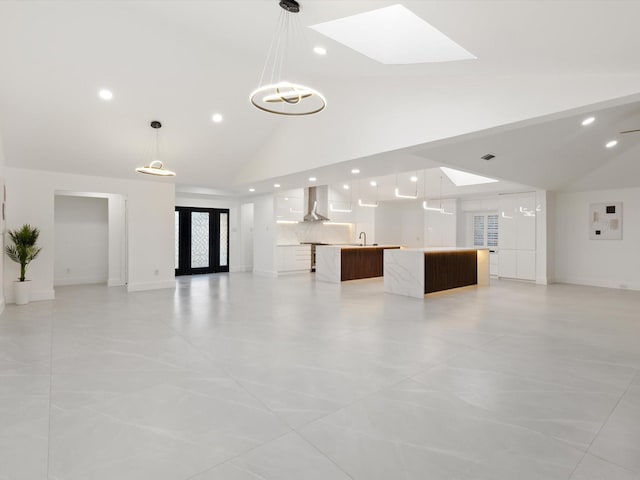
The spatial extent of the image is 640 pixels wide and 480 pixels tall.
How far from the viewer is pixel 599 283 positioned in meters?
9.20

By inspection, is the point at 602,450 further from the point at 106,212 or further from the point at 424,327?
the point at 106,212

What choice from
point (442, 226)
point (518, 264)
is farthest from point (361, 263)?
point (518, 264)

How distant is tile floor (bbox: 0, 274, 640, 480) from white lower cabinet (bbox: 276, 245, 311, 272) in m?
5.55

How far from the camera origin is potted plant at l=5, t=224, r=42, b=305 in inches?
255

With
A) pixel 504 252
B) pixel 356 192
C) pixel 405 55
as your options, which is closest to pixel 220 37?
pixel 405 55

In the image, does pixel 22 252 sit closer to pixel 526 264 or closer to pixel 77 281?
pixel 77 281

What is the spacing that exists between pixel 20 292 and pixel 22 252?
751 millimetres

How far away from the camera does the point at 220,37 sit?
4.68 metres

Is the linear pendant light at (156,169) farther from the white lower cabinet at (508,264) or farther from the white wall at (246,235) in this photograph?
the white lower cabinet at (508,264)

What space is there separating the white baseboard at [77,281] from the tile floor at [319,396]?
402 centimetres

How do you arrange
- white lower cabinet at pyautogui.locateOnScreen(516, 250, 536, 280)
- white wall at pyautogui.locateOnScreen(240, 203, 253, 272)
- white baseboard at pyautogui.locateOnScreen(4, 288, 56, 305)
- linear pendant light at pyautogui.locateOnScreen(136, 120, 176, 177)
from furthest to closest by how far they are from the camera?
white wall at pyautogui.locateOnScreen(240, 203, 253, 272) → white lower cabinet at pyautogui.locateOnScreen(516, 250, 536, 280) → white baseboard at pyautogui.locateOnScreen(4, 288, 56, 305) → linear pendant light at pyautogui.locateOnScreen(136, 120, 176, 177)

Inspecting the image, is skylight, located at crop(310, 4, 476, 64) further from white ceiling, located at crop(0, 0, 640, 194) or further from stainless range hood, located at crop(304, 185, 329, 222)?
stainless range hood, located at crop(304, 185, 329, 222)

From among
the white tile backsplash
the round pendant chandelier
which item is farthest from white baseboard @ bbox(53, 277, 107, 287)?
the round pendant chandelier

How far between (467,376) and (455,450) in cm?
122
